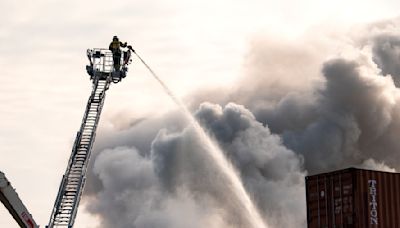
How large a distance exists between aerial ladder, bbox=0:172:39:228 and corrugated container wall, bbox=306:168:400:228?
45.3 ft

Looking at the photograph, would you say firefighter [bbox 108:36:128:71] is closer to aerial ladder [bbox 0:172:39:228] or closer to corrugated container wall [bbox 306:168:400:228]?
corrugated container wall [bbox 306:168:400:228]

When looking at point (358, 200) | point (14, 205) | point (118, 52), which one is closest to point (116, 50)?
point (118, 52)

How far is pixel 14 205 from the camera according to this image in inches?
1091

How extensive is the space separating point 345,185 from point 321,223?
2.35 metres

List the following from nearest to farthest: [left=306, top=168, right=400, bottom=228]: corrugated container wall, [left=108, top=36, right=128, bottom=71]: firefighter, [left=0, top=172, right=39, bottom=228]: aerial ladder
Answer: [left=0, top=172, right=39, bottom=228]: aerial ladder
[left=306, top=168, right=400, bottom=228]: corrugated container wall
[left=108, top=36, right=128, bottom=71]: firefighter

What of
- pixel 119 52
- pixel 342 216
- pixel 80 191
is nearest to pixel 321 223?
pixel 342 216

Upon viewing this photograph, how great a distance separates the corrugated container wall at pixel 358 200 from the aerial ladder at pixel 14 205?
13.8 meters

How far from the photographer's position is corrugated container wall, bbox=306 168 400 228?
3456 centimetres

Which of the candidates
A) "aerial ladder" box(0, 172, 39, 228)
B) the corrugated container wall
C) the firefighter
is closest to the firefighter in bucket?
the firefighter

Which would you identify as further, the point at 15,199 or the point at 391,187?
the point at 391,187

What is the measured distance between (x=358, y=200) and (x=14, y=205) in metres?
15.3

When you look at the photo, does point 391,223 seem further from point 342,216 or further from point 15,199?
point 15,199

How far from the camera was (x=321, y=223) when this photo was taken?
36.4 m

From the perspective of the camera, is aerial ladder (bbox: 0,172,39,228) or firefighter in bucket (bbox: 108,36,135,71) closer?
aerial ladder (bbox: 0,172,39,228)
